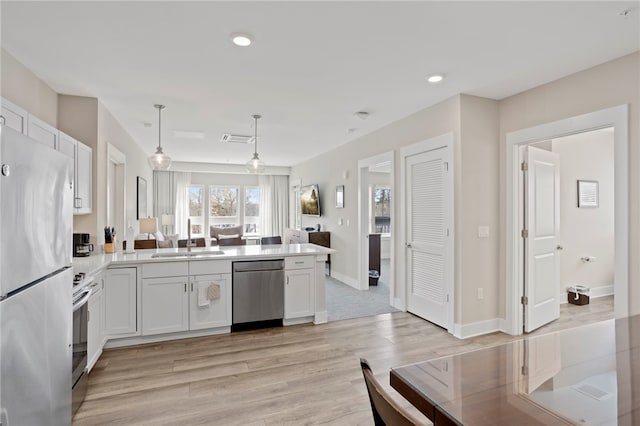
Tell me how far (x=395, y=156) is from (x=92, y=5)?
350 cm

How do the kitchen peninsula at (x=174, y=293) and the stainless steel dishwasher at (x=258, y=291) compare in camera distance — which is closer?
the kitchen peninsula at (x=174, y=293)

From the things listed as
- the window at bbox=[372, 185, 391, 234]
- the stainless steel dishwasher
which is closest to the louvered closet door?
the stainless steel dishwasher

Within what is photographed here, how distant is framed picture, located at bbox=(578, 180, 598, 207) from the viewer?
4887 mm

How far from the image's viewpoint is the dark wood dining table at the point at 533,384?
897mm

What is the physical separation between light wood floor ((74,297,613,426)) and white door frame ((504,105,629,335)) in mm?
539

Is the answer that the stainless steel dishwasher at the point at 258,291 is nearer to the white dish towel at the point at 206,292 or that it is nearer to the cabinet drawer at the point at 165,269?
the white dish towel at the point at 206,292

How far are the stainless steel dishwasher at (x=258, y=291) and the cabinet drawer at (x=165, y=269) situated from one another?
521 mm

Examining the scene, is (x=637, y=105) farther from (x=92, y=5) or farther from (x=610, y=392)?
(x=92, y=5)

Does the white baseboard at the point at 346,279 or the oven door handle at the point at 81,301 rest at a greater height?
the oven door handle at the point at 81,301

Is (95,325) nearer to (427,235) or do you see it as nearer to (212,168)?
(427,235)

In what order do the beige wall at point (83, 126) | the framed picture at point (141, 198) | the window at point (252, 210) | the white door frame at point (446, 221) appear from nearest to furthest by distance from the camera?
the beige wall at point (83, 126) → the white door frame at point (446, 221) → the framed picture at point (141, 198) → the window at point (252, 210)

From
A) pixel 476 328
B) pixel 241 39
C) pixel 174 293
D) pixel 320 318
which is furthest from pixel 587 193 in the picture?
pixel 174 293

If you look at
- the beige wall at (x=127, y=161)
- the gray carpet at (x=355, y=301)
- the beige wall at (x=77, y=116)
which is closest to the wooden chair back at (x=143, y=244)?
the beige wall at (x=127, y=161)

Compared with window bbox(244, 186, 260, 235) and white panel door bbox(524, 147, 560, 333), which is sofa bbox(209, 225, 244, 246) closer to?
window bbox(244, 186, 260, 235)
